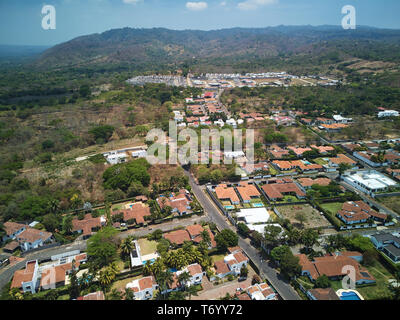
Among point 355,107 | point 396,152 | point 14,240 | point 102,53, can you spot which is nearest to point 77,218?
point 14,240

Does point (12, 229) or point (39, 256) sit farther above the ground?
point (12, 229)

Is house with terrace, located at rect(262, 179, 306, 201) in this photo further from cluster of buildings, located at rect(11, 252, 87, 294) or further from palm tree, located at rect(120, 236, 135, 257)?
cluster of buildings, located at rect(11, 252, 87, 294)

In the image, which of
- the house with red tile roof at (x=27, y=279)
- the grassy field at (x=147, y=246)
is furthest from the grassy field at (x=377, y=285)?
the house with red tile roof at (x=27, y=279)

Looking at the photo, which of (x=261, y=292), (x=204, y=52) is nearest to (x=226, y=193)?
(x=261, y=292)

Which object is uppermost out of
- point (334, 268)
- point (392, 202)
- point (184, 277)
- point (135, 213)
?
point (392, 202)

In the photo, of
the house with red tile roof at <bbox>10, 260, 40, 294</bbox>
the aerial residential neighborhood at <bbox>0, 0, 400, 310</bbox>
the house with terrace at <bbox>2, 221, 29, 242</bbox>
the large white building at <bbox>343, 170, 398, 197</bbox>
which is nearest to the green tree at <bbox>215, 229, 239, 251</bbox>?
the aerial residential neighborhood at <bbox>0, 0, 400, 310</bbox>

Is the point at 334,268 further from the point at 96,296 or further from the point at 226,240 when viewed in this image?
the point at 96,296

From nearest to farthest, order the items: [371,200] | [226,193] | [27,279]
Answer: [27,279] < [371,200] < [226,193]
